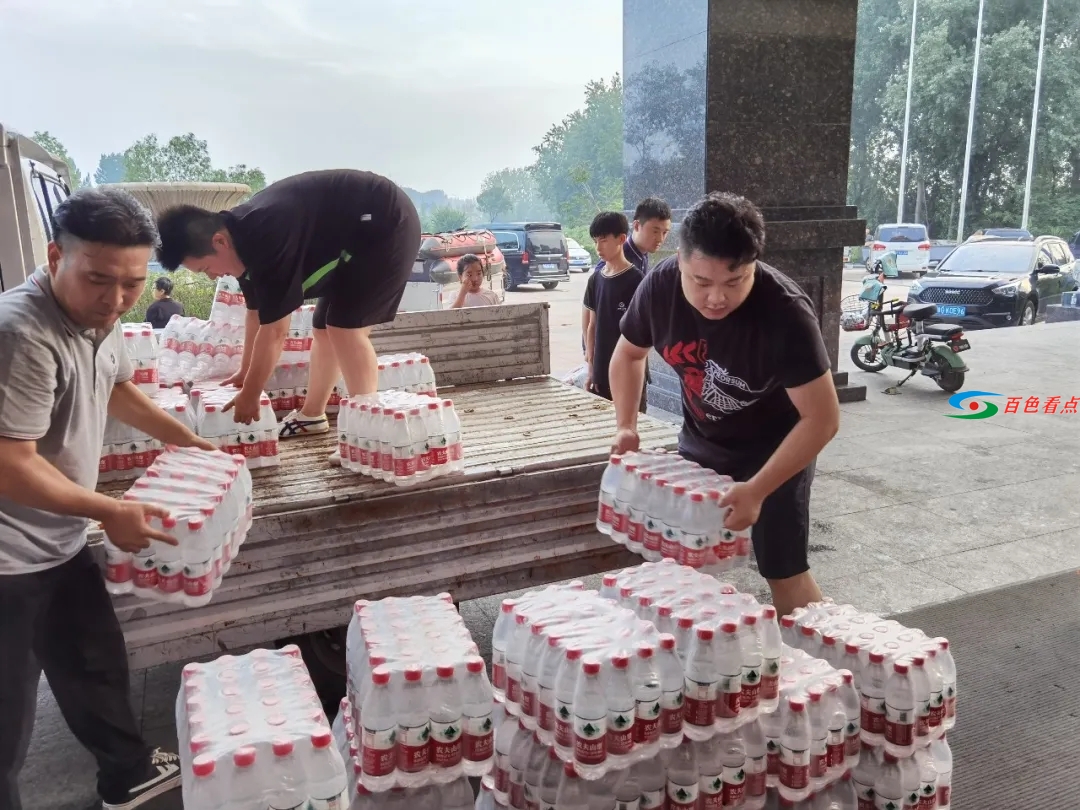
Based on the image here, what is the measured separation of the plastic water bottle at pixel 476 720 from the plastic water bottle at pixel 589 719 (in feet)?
0.72

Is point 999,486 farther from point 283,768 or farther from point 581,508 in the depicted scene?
point 283,768

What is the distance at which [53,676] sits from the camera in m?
2.60

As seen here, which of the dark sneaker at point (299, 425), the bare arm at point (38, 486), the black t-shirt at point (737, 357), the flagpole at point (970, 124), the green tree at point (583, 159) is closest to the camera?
the bare arm at point (38, 486)

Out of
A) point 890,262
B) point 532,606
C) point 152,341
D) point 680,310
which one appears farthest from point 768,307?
point 890,262

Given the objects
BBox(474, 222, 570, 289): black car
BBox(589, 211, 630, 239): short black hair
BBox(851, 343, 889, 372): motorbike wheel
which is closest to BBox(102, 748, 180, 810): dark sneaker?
BBox(589, 211, 630, 239): short black hair

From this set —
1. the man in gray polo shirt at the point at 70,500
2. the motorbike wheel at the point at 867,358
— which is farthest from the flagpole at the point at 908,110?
the man in gray polo shirt at the point at 70,500

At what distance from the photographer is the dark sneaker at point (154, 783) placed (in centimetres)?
272

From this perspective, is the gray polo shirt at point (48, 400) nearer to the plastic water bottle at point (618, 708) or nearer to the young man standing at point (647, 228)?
the plastic water bottle at point (618, 708)

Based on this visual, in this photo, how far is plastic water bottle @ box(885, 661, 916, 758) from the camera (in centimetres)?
238

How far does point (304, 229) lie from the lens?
12.4 ft

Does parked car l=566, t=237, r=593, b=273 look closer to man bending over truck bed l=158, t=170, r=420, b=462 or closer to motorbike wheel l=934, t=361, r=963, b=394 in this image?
motorbike wheel l=934, t=361, r=963, b=394

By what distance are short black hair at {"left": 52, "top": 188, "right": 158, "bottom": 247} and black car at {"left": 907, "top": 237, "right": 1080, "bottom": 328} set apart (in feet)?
46.8

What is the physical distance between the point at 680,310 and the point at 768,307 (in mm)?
368

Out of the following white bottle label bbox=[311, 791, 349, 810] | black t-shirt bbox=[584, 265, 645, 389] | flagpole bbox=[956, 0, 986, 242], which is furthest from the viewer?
flagpole bbox=[956, 0, 986, 242]
